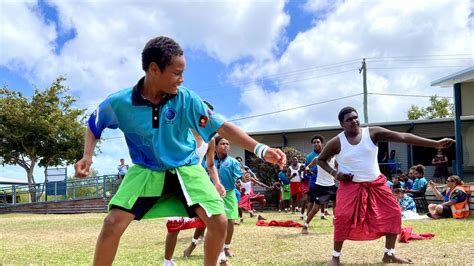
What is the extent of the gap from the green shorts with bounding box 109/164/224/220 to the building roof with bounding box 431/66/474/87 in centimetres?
1396

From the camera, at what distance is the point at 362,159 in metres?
6.32

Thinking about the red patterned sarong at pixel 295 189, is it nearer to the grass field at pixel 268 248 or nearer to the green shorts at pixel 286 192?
the green shorts at pixel 286 192

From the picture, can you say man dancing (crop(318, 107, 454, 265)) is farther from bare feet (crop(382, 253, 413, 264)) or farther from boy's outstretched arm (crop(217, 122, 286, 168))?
boy's outstretched arm (crop(217, 122, 286, 168))

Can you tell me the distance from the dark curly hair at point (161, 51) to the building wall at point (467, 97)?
15.2 meters

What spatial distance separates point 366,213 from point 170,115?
3368 mm

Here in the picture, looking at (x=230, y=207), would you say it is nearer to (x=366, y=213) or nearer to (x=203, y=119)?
(x=366, y=213)

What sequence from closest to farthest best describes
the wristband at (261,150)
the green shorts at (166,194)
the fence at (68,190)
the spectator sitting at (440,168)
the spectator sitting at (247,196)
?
the wristband at (261,150)
the green shorts at (166,194)
the spectator sitting at (247,196)
the spectator sitting at (440,168)
the fence at (68,190)

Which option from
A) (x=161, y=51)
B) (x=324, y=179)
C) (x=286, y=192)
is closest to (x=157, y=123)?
(x=161, y=51)

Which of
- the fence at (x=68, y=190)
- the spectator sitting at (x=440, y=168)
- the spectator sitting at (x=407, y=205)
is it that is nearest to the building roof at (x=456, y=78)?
the spectator sitting at (x=440, y=168)

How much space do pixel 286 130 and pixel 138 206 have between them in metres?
21.6

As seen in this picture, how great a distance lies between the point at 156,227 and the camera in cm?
1266

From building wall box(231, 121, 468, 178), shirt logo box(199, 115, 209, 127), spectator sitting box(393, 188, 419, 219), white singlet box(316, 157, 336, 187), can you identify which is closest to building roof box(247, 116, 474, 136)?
building wall box(231, 121, 468, 178)

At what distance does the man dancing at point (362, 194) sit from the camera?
6188mm

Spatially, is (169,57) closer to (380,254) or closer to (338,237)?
(338,237)
